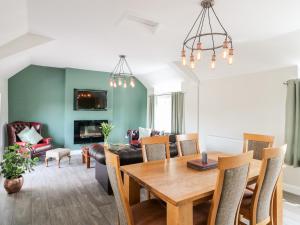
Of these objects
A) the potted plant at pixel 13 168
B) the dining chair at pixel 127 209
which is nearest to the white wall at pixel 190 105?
the dining chair at pixel 127 209

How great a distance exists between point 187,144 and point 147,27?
6.42 ft

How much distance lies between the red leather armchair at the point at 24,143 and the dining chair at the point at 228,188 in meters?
4.75

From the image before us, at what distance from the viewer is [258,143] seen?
9.41ft

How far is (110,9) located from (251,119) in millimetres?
3490

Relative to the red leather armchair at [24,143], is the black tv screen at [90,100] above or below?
above

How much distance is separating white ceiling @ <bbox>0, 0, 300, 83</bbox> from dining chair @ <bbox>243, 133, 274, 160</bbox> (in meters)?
1.64

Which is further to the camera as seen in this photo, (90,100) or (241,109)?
(90,100)

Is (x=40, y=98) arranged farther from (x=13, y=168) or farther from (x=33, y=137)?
(x=13, y=168)

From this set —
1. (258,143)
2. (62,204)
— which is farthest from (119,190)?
(258,143)

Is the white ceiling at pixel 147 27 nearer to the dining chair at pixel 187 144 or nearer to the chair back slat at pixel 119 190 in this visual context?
the dining chair at pixel 187 144

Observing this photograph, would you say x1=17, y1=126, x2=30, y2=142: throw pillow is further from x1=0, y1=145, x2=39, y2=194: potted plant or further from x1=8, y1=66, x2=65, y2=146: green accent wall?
x1=0, y1=145, x2=39, y2=194: potted plant

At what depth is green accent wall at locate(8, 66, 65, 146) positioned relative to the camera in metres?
5.73

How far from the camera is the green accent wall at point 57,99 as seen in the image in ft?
19.1

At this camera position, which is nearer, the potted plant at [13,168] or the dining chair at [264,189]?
the dining chair at [264,189]
